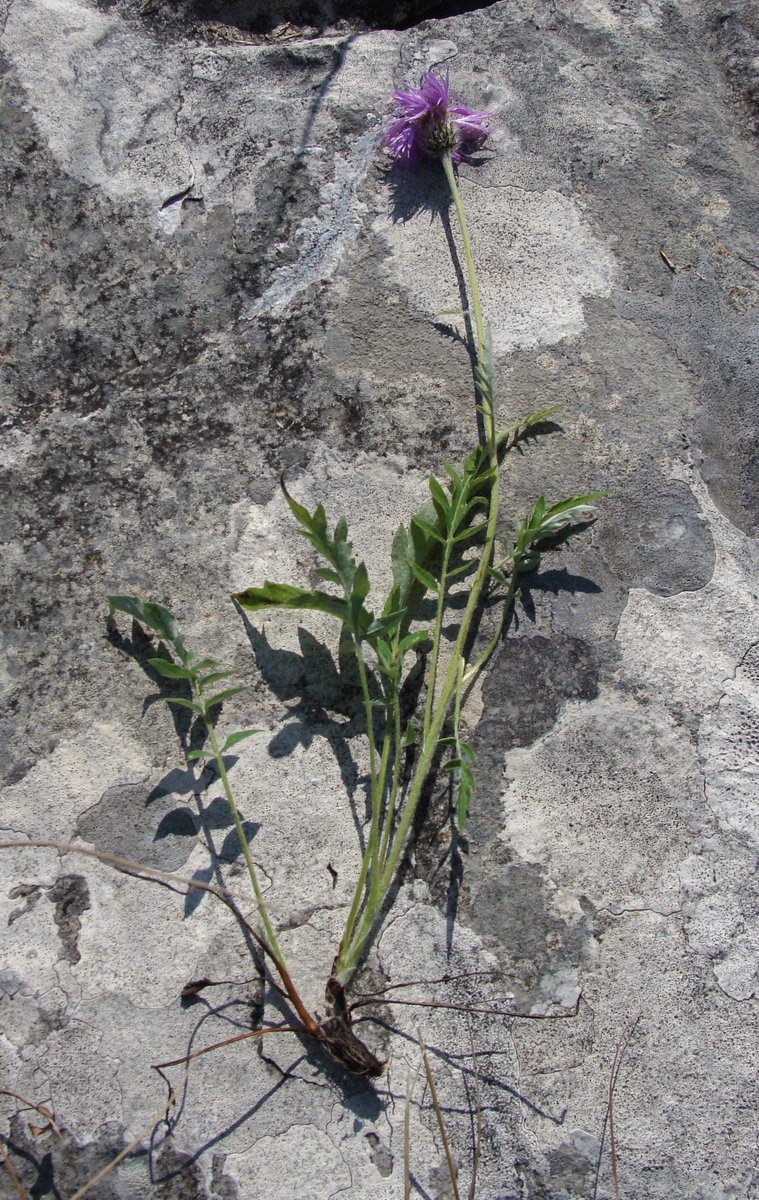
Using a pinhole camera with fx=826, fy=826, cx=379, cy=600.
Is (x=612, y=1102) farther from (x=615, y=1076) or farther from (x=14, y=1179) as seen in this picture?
(x=14, y=1179)

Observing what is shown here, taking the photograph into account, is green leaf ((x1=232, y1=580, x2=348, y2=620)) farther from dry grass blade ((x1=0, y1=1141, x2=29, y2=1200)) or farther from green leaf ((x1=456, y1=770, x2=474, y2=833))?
dry grass blade ((x1=0, y1=1141, x2=29, y2=1200))

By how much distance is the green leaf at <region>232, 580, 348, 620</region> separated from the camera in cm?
138

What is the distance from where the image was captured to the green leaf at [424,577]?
1.42 meters

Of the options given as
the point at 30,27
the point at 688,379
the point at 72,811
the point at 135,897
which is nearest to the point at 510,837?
the point at 135,897

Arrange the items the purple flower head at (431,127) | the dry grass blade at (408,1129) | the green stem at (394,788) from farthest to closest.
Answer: the purple flower head at (431,127)
the green stem at (394,788)
the dry grass blade at (408,1129)

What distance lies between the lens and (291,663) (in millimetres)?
1503

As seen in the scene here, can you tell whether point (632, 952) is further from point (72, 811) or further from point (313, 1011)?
point (72, 811)

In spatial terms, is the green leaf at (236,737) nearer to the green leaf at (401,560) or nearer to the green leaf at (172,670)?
the green leaf at (172,670)

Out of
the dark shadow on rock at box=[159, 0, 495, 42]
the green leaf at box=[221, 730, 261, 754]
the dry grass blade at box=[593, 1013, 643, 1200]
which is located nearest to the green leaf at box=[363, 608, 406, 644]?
the green leaf at box=[221, 730, 261, 754]

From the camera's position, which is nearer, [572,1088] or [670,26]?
[572,1088]

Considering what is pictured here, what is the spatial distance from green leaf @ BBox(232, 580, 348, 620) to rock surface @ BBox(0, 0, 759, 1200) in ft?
0.33

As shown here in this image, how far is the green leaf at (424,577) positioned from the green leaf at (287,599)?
5.5 inches

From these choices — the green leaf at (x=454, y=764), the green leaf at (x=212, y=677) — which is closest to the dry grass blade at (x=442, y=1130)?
the green leaf at (x=454, y=764)

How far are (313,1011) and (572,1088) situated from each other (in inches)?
16.7
